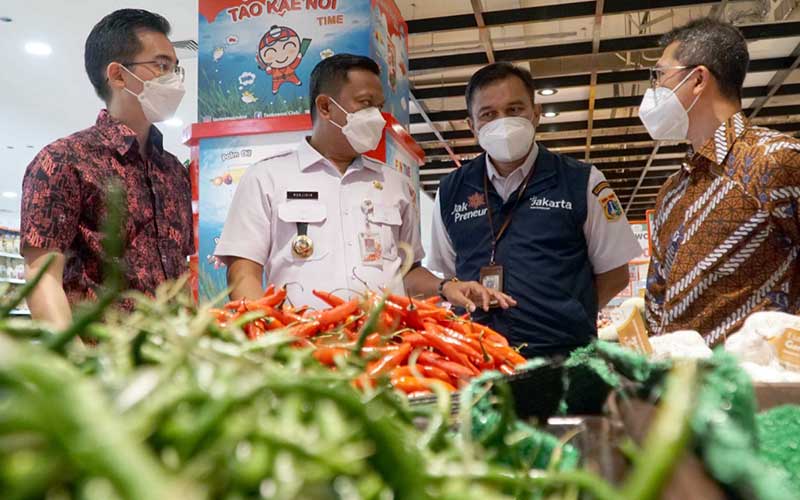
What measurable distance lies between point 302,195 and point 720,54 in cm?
176

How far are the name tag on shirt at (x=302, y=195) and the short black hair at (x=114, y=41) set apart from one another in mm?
796

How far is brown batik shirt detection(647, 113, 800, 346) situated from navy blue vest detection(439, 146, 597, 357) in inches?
13.9

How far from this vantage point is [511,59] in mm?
7625

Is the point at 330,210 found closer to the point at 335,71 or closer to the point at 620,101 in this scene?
the point at 335,71

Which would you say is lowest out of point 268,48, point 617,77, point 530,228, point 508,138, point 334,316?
point 334,316

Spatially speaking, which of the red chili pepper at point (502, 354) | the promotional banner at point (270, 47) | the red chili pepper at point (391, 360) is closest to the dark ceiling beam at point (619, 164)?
the promotional banner at point (270, 47)

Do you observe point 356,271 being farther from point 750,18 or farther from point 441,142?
point 441,142

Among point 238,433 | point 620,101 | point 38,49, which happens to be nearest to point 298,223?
point 238,433

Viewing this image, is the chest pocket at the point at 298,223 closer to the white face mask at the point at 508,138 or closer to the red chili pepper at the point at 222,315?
the white face mask at the point at 508,138

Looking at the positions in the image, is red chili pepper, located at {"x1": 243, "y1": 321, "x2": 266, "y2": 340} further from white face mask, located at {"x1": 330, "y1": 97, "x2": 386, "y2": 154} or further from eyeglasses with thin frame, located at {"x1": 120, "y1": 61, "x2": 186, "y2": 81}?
eyeglasses with thin frame, located at {"x1": 120, "y1": 61, "x2": 186, "y2": 81}

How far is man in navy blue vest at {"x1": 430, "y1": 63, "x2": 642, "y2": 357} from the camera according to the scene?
102 inches

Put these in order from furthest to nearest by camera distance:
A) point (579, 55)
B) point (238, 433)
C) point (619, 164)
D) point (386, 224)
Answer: point (619, 164), point (579, 55), point (386, 224), point (238, 433)

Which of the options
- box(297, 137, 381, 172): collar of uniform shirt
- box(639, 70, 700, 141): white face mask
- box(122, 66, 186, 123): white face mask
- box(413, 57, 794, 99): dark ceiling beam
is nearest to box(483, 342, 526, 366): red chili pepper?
box(297, 137, 381, 172): collar of uniform shirt

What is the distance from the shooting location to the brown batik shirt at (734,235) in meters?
2.17
